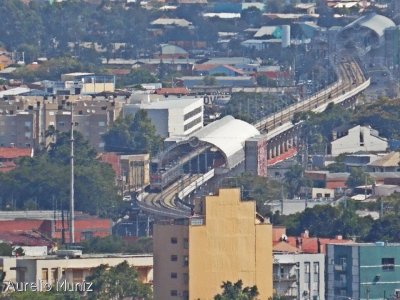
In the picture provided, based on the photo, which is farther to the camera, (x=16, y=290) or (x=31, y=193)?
(x=31, y=193)

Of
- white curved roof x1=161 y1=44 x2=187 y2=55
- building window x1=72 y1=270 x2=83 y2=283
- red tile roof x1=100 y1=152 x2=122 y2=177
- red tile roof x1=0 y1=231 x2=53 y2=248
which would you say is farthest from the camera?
white curved roof x1=161 y1=44 x2=187 y2=55

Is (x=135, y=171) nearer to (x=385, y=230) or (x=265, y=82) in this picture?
(x=385, y=230)

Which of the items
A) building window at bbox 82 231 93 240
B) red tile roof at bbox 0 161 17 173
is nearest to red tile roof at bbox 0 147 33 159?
red tile roof at bbox 0 161 17 173

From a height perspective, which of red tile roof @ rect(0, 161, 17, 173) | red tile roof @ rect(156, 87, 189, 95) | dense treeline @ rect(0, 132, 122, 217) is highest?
red tile roof @ rect(156, 87, 189, 95)

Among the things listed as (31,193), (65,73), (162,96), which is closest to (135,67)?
(65,73)

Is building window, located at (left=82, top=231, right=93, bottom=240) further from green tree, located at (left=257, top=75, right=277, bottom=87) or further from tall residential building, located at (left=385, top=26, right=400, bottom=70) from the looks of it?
tall residential building, located at (left=385, top=26, right=400, bottom=70)

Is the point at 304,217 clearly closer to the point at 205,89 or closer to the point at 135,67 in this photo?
the point at 205,89

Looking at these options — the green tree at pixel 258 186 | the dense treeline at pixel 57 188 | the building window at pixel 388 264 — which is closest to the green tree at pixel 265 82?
the dense treeline at pixel 57 188
